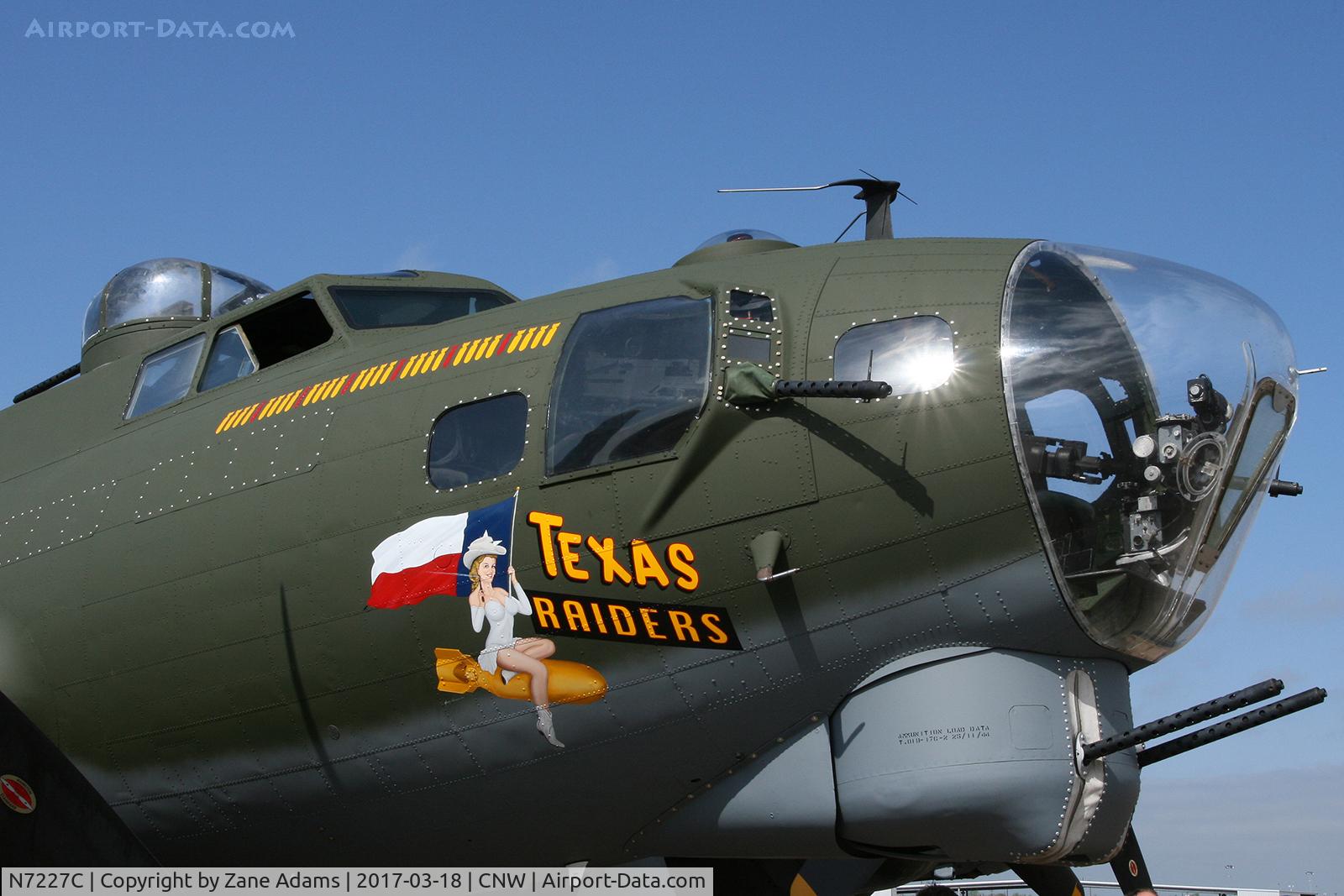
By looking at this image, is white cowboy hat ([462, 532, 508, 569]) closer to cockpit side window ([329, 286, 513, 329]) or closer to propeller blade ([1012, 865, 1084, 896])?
cockpit side window ([329, 286, 513, 329])

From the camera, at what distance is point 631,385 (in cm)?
911

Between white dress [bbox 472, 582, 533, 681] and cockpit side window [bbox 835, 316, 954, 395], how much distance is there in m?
2.35

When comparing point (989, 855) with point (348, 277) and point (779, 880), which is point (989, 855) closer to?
point (779, 880)

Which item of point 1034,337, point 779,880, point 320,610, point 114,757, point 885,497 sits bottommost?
point 779,880

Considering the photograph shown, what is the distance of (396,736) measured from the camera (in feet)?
31.4

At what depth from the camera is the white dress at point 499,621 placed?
902 centimetres

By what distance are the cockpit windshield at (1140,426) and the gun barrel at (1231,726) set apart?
0.57m

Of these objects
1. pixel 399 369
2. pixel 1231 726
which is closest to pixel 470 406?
pixel 399 369

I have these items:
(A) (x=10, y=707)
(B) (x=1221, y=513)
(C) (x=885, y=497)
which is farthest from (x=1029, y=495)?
(A) (x=10, y=707)

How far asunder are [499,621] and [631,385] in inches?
65.2

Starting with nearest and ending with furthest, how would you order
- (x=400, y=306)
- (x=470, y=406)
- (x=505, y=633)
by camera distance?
(x=505, y=633) → (x=470, y=406) → (x=400, y=306)

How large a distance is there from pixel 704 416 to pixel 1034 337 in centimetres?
196

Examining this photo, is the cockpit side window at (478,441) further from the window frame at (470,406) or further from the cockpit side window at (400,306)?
the cockpit side window at (400,306)

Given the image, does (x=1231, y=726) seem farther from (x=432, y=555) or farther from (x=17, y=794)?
(x=17, y=794)
